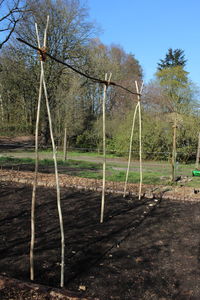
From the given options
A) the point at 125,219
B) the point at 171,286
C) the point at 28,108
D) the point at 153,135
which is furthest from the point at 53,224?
the point at 28,108

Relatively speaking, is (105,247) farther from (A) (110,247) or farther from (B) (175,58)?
(B) (175,58)

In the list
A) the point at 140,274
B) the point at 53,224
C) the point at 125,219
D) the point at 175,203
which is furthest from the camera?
the point at 175,203

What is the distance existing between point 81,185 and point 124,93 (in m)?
14.0

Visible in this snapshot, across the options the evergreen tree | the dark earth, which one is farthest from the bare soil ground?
the evergreen tree

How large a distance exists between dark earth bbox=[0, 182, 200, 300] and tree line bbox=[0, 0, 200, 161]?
9202 mm

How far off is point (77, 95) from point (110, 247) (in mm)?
14823

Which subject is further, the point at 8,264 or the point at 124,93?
the point at 124,93

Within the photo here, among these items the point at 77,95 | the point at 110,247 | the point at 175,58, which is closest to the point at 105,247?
the point at 110,247

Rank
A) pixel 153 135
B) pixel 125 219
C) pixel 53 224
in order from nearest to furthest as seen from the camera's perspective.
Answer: pixel 53 224 → pixel 125 219 → pixel 153 135

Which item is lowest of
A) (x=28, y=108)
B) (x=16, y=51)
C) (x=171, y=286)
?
(x=171, y=286)

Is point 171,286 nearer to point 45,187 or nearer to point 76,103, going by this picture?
point 45,187

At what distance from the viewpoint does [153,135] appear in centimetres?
1341

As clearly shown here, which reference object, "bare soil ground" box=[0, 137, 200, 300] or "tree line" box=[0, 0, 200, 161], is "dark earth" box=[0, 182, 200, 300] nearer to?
"bare soil ground" box=[0, 137, 200, 300]

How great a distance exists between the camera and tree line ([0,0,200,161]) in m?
13.8
